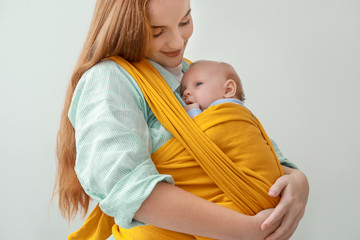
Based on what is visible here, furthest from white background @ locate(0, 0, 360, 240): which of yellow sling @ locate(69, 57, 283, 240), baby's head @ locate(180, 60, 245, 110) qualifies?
yellow sling @ locate(69, 57, 283, 240)

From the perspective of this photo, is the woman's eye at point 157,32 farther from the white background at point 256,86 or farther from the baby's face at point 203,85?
the white background at point 256,86

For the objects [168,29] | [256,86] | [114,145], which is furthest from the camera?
[256,86]

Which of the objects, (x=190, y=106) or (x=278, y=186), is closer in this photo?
(x=278, y=186)

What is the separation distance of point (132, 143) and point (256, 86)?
1.42 meters

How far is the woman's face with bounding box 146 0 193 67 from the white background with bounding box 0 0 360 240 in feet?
3.27

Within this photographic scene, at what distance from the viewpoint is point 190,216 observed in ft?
3.18

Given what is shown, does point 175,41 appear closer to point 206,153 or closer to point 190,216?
point 206,153

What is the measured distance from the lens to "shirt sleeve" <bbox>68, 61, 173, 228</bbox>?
929mm

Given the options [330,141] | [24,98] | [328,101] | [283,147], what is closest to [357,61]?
[328,101]

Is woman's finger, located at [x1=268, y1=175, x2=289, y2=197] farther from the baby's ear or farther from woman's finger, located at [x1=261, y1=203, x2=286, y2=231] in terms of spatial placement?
the baby's ear

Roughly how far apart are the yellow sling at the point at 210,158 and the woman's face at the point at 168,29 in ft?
0.43

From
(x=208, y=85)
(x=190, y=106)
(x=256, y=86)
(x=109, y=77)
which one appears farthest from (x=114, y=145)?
(x=256, y=86)

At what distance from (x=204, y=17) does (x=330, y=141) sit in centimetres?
97

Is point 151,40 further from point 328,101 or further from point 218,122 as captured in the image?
point 328,101
